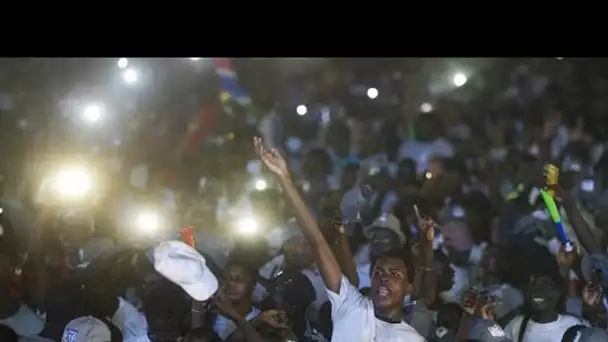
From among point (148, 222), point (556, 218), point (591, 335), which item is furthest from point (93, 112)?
point (591, 335)

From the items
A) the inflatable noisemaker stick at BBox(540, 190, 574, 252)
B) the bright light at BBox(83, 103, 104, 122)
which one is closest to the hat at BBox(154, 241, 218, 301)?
the bright light at BBox(83, 103, 104, 122)

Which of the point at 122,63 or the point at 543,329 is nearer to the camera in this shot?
the point at 543,329

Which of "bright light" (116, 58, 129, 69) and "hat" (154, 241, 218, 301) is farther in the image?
"bright light" (116, 58, 129, 69)

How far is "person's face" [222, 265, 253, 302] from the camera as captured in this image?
194 cm

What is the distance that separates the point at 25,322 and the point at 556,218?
1228mm

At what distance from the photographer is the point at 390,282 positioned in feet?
6.38

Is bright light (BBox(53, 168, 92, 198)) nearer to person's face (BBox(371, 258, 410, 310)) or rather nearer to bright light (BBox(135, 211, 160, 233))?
bright light (BBox(135, 211, 160, 233))

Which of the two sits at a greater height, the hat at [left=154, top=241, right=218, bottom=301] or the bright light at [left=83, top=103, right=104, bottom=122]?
the bright light at [left=83, top=103, right=104, bottom=122]

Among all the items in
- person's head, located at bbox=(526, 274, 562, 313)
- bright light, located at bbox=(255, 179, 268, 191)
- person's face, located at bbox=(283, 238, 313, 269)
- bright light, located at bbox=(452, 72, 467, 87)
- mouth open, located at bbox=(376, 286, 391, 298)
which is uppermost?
bright light, located at bbox=(452, 72, 467, 87)

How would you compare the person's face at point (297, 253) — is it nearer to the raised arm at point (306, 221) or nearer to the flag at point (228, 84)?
the raised arm at point (306, 221)

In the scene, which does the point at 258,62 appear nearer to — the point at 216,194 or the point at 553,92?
the point at 216,194

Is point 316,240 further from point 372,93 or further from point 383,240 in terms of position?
point 372,93

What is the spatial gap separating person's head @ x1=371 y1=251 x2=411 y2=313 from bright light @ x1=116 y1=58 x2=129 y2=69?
748mm
